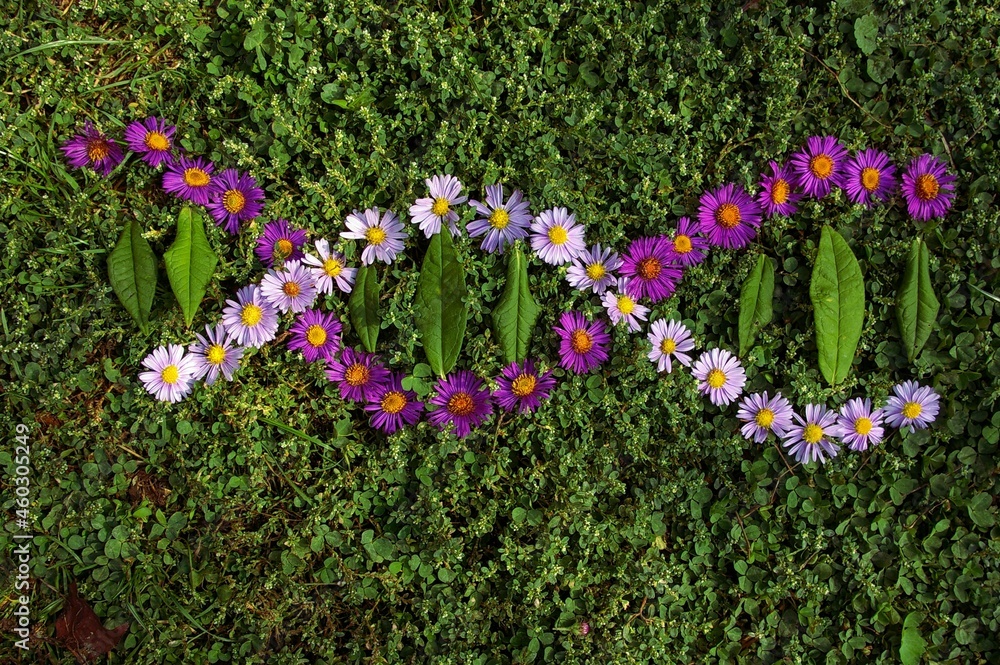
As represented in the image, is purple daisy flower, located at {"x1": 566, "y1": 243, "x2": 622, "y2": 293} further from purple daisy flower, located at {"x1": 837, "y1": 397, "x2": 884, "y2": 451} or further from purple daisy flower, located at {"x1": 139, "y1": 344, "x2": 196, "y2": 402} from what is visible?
purple daisy flower, located at {"x1": 139, "y1": 344, "x2": 196, "y2": 402}

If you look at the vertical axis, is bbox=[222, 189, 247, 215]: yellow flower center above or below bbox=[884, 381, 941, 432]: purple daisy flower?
above

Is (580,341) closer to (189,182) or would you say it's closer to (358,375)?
(358,375)

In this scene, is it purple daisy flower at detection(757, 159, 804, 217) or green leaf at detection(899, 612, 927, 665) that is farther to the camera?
purple daisy flower at detection(757, 159, 804, 217)

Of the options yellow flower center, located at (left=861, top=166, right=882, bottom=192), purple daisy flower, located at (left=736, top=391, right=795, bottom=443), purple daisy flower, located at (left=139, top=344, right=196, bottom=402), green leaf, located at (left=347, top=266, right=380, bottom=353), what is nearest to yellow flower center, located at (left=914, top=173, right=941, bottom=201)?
yellow flower center, located at (left=861, top=166, right=882, bottom=192)

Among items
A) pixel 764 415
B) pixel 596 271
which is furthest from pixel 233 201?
pixel 764 415

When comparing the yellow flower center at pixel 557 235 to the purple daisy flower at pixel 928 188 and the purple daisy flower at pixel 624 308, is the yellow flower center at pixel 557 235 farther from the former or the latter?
the purple daisy flower at pixel 928 188
